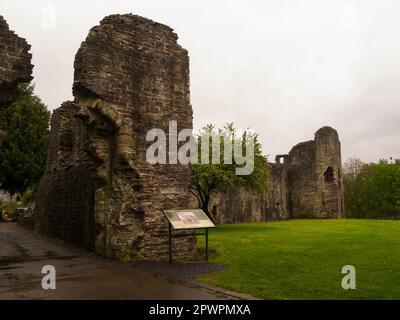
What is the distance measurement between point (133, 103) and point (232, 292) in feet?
20.5

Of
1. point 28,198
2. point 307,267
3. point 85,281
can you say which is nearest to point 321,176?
point 28,198

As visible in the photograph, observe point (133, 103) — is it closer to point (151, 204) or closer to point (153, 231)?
point (151, 204)

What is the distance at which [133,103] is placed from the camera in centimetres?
1153

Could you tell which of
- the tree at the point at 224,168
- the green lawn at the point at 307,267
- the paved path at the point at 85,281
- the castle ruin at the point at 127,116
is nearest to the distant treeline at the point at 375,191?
the tree at the point at 224,168

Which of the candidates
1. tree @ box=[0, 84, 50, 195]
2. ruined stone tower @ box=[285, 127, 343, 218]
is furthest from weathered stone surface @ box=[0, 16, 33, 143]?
ruined stone tower @ box=[285, 127, 343, 218]

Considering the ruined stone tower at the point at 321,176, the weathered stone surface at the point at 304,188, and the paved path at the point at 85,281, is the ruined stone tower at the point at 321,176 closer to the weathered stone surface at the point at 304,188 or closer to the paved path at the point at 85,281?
the weathered stone surface at the point at 304,188

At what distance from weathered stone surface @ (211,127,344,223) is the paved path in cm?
2206

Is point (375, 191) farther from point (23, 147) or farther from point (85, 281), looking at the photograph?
A: point (85, 281)

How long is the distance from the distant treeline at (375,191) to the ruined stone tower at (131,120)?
4099 cm

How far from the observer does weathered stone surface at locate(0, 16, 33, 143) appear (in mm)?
9987

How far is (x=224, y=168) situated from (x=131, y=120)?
1178 centimetres

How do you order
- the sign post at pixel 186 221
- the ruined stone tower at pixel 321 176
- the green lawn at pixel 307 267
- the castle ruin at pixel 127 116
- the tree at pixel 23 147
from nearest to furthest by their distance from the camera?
the green lawn at pixel 307 267, the sign post at pixel 186 221, the castle ruin at pixel 127 116, the tree at pixel 23 147, the ruined stone tower at pixel 321 176

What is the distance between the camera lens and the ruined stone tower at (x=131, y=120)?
1102cm

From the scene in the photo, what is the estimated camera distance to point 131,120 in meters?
11.4
